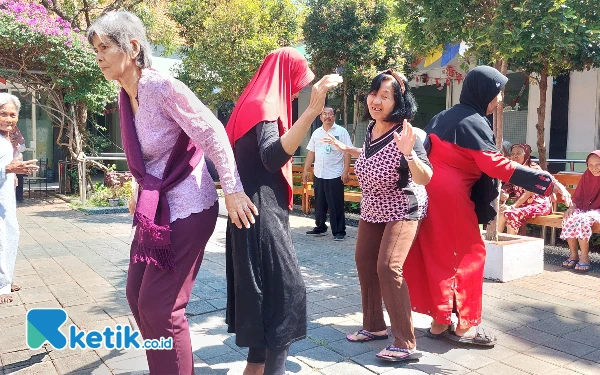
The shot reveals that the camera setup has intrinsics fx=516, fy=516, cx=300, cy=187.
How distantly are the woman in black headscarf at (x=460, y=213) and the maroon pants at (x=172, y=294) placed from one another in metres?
1.71

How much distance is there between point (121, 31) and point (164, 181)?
0.67 meters

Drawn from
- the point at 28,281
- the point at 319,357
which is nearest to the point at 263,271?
the point at 319,357

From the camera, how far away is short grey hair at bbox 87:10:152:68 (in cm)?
220

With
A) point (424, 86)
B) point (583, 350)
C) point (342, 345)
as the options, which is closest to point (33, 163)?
point (342, 345)

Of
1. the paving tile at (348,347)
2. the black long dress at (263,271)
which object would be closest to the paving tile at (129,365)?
the black long dress at (263,271)

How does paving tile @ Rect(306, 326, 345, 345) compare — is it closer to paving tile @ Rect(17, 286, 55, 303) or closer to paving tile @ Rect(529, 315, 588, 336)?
paving tile @ Rect(529, 315, 588, 336)

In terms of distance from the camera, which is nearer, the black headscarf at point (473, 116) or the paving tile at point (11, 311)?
the black headscarf at point (473, 116)

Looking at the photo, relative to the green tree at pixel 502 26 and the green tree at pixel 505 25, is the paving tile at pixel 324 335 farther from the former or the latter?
the green tree at pixel 505 25

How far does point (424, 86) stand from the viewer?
12867mm

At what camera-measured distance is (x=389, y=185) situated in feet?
10.6

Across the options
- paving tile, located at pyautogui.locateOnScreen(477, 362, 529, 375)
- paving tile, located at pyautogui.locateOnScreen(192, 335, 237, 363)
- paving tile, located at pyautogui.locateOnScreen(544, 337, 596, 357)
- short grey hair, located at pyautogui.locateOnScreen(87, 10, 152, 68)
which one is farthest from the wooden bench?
short grey hair, located at pyautogui.locateOnScreen(87, 10, 152, 68)

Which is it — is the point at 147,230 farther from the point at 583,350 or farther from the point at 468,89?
the point at 583,350

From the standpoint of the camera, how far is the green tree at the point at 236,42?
10.2 metres

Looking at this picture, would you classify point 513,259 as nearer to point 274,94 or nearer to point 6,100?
point 274,94
